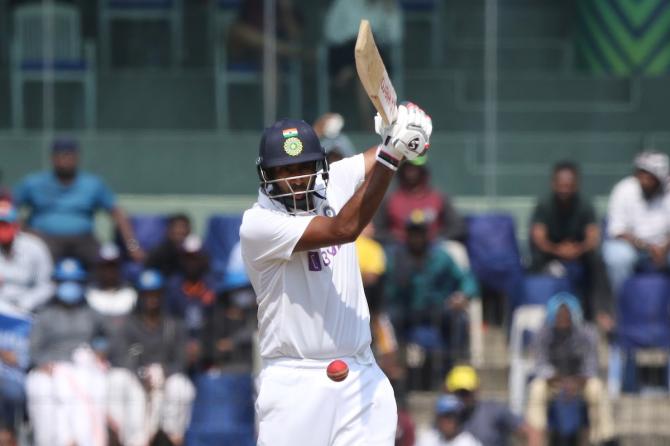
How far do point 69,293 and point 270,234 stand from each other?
4311mm

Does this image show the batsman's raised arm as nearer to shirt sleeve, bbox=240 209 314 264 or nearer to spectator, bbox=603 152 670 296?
shirt sleeve, bbox=240 209 314 264

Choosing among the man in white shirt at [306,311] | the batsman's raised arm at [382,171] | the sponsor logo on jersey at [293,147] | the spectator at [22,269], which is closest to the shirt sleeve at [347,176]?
the man in white shirt at [306,311]

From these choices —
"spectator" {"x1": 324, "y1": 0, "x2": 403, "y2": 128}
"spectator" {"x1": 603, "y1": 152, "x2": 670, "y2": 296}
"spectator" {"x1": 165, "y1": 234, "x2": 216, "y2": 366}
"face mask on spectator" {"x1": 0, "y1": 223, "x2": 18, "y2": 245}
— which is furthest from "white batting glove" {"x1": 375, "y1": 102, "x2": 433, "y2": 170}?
"spectator" {"x1": 324, "y1": 0, "x2": 403, "y2": 128}

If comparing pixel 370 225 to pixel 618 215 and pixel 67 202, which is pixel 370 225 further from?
pixel 67 202

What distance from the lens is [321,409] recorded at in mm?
6344

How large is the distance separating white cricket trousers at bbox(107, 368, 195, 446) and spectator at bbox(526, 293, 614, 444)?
2.16m

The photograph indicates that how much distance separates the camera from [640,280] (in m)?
10.9

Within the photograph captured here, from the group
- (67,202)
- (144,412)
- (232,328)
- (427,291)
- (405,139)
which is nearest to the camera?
(405,139)

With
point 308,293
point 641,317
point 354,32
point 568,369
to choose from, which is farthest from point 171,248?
point 308,293

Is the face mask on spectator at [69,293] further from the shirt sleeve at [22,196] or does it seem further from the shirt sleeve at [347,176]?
the shirt sleeve at [347,176]

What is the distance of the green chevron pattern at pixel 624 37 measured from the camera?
12.5 metres

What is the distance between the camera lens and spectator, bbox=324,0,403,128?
40.0 feet

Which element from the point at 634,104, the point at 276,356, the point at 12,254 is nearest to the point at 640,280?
the point at 634,104

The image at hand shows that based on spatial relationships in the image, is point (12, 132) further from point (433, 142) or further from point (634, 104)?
point (634, 104)
